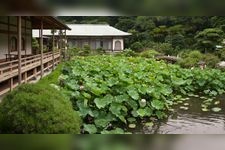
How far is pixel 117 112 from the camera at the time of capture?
6148mm


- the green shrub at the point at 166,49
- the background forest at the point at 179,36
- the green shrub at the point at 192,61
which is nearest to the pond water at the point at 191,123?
the green shrub at the point at 192,61

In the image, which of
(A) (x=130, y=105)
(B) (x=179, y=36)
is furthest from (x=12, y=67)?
(B) (x=179, y=36)

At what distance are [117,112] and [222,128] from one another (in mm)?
2150

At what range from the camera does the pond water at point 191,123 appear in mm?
6113

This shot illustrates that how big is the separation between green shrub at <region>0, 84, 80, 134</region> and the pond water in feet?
7.17

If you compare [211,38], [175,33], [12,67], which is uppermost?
[175,33]

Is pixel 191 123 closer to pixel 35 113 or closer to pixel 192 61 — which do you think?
pixel 35 113

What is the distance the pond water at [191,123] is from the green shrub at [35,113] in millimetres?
2184

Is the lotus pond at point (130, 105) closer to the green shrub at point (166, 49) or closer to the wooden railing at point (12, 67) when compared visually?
the wooden railing at point (12, 67)

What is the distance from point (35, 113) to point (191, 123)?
381 cm

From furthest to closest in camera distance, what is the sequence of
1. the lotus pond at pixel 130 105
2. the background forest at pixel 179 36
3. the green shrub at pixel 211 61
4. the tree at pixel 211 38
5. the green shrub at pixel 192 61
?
the background forest at pixel 179 36, the tree at pixel 211 38, the green shrub at pixel 192 61, the green shrub at pixel 211 61, the lotus pond at pixel 130 105

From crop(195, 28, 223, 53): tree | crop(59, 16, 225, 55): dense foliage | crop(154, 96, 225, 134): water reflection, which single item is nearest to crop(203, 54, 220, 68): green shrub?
crop(195, 28, 223, 53): tree

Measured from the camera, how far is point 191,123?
671 centimetres
